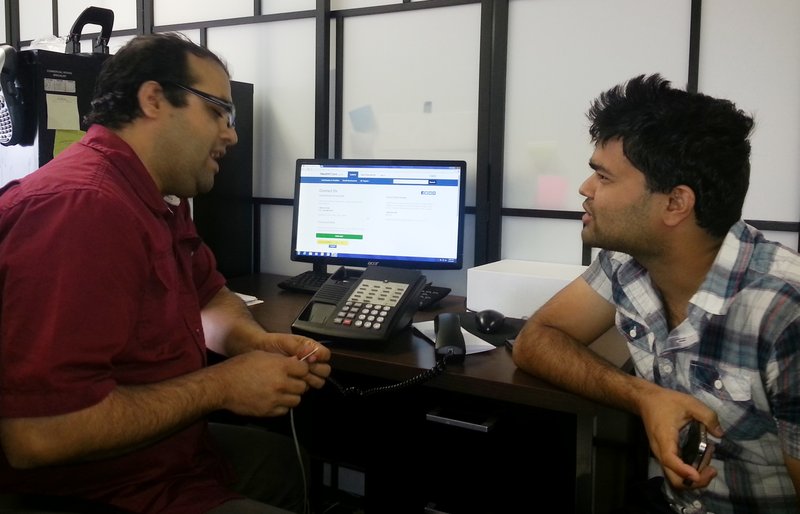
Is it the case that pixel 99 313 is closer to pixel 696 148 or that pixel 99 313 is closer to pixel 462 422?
pixel 462 422

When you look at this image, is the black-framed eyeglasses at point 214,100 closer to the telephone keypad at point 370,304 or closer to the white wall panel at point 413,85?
the telephone keypad at point 370,304

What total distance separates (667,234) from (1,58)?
5.52 feet

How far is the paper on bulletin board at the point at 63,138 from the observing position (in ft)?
5.92

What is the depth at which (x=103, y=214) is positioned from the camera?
100cm

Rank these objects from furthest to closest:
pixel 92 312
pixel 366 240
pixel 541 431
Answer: pixel 366 240, pixel 541 431, pixel 92 312

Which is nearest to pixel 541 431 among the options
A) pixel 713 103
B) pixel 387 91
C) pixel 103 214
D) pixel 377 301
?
pixel 377 301

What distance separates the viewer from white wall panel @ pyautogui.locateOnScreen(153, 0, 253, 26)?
95.5 inches

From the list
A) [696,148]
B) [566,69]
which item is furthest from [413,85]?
[696,148]

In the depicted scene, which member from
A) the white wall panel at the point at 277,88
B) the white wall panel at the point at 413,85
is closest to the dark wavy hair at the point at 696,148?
the white wall panel at the point at 413,85

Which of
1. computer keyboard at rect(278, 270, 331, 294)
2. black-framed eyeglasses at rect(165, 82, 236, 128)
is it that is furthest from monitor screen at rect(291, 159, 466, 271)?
black-framed eyeglasses at rect(165, 82, 236, 128)

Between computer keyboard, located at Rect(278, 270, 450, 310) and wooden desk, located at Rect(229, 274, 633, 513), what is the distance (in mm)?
285

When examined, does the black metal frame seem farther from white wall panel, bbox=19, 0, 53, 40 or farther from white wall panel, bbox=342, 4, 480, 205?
white wall panel, bbox=19, 0, 53, 40

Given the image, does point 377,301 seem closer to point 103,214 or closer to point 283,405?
point 283,405

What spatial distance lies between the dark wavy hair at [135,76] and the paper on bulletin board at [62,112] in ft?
2.00
